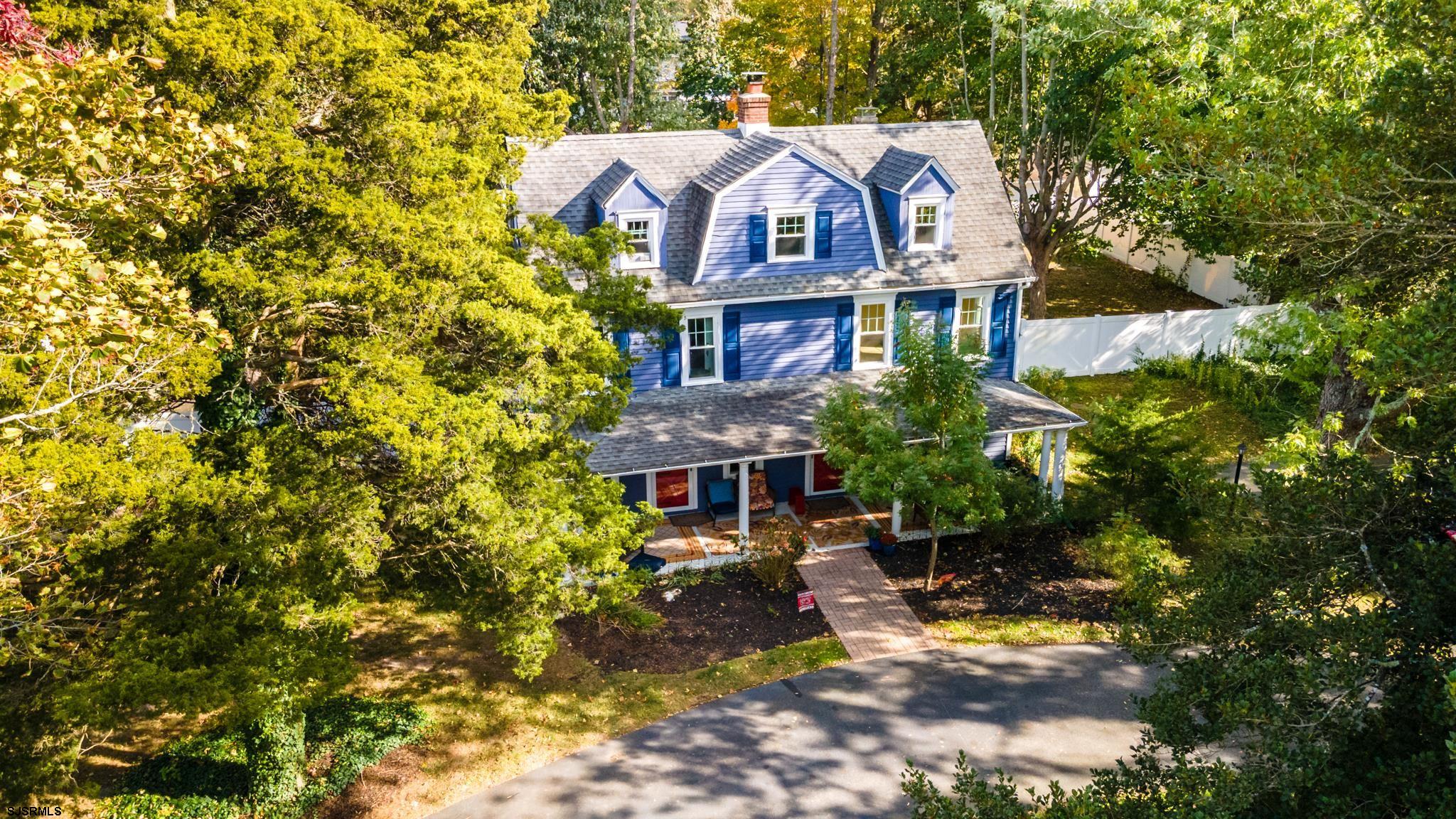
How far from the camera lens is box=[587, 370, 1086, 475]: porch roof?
1972 centimetres

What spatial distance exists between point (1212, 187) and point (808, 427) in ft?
33.4

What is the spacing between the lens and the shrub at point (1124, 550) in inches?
750

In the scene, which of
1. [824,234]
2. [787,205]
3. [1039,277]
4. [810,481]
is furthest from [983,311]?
[1039,277]

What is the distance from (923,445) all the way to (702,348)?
569 cm

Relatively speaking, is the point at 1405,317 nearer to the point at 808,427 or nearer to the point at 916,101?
the point at 808,427

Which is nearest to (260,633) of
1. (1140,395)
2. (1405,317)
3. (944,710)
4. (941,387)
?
(944,710)

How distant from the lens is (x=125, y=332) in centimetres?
736

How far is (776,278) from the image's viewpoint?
2169cm

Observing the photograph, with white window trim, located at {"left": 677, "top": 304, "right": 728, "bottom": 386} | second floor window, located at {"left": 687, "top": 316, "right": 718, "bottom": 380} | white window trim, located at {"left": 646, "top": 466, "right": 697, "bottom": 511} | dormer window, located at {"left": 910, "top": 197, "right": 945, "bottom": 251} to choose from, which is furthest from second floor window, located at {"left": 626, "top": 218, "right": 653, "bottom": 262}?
dormer window, located at {"left": 910, "top": 197, "right": 945, "bottom": 251}

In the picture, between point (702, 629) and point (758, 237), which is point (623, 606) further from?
point (758, 237)

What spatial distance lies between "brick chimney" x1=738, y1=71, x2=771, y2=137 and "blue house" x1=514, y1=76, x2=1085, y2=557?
0.04 metres

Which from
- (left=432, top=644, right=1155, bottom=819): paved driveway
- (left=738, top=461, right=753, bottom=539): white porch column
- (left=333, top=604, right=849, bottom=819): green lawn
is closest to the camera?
(left=432, top=644, right=1155, bottom=819): paved driveway

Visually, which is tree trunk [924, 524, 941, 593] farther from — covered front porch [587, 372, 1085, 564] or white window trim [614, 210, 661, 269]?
white window trim [614, 210, 661, 269]

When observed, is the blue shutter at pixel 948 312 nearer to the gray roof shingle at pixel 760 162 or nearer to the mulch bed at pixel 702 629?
the gray roof shingle at pixel 760 162
